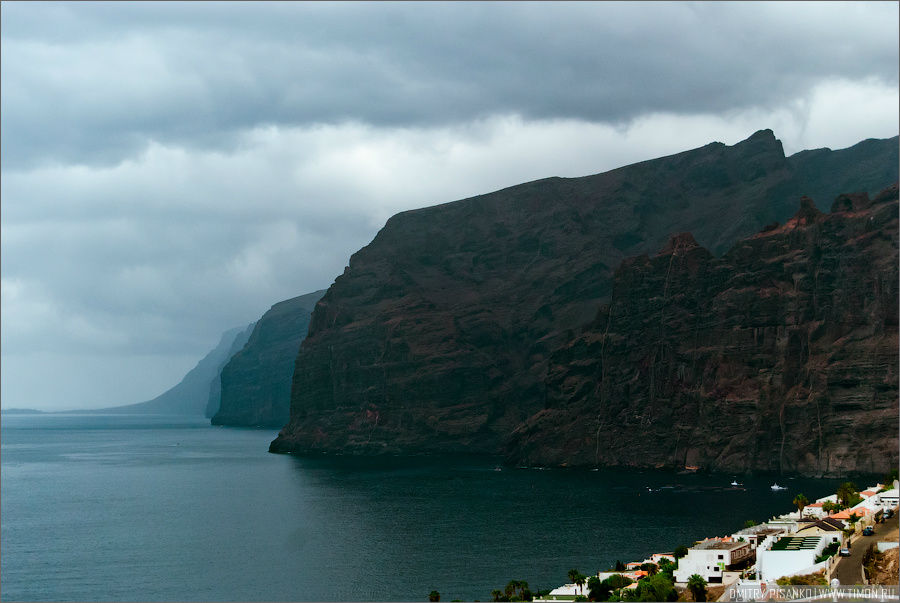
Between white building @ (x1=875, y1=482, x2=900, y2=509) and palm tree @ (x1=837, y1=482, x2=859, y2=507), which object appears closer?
white building @ (x1=875, y1=482, x2=900, y2=509)

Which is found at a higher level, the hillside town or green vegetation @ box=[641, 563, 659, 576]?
the hillside town

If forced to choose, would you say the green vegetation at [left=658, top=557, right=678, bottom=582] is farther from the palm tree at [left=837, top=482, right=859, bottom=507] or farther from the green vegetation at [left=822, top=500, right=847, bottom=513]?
the palm tree at [left=837, top=482, right=859, bottom=507]

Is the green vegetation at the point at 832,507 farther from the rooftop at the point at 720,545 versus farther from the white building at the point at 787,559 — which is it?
the white building at the point at 787,559

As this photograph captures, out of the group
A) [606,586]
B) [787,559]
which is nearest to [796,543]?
[787,559]

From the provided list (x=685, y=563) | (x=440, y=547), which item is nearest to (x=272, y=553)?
(x=440, y=547)

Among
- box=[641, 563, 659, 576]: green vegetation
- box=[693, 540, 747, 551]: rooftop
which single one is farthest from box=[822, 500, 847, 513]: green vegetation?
box=[641, 563, 659, 576]: green vegetation

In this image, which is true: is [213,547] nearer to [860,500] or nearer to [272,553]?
[272,553]
